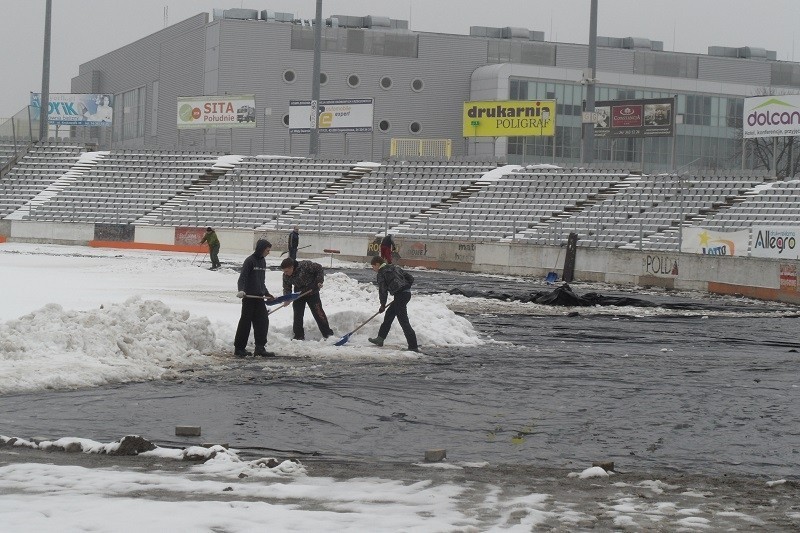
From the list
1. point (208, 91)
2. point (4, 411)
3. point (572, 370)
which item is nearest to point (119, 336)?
point (4, 411)

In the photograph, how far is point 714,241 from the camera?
35125 mm

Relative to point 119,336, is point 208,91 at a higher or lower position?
higher

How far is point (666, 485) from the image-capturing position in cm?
937

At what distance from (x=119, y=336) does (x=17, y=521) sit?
8.44 meters

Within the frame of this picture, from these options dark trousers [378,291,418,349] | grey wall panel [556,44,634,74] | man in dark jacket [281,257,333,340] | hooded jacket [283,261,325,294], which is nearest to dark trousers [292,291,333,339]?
man in dark jacket [281,257,333,340]

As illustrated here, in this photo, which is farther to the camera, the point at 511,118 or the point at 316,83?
the point at 511,118

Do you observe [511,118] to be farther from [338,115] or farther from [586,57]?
[586,57]

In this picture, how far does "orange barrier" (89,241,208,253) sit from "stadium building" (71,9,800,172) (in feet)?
83.5

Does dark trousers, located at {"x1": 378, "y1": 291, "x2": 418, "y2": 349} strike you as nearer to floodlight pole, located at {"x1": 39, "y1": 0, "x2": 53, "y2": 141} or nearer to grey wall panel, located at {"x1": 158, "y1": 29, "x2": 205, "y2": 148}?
floodlight pole, located at {"x1": 39, "y1": 0, "x2": 53, "y2": 141}

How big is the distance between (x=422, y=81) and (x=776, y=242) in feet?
172

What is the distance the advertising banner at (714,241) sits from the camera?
34031mm

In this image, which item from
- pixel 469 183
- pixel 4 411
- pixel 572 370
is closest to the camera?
pixel 4 411

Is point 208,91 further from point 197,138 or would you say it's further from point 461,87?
point 461,87

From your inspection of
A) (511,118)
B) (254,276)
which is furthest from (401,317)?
(511,118)
